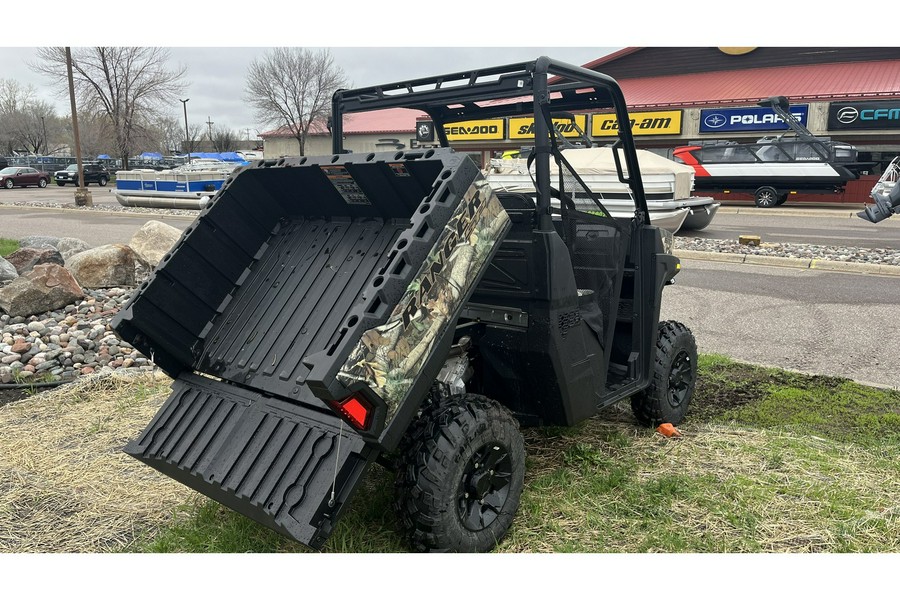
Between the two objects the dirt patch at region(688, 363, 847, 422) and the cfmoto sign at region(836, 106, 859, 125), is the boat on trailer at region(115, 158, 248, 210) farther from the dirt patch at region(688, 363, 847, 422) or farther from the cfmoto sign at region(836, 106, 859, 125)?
the dirt patch at region(688, 363, 847, 422)

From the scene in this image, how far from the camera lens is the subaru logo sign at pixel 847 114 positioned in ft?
75.5

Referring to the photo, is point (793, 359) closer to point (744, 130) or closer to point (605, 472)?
point (605, 472)

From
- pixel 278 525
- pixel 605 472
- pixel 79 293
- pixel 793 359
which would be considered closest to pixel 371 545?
pixel 278 525

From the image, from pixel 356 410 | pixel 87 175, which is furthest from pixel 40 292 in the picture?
pixel 87 175

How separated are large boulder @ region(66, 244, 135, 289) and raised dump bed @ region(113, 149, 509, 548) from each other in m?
5.40

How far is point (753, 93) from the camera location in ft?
84.3

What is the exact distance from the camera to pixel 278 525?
2.69 metres

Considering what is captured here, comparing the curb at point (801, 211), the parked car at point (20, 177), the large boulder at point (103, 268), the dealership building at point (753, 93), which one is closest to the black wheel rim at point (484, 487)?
the large boulder at point (103, 268)

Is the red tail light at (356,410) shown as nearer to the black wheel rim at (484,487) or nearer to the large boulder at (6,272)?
the black wheel rim at (484,487)

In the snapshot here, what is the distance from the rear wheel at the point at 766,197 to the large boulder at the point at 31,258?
20.9m

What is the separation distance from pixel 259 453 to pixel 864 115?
25.7 metres

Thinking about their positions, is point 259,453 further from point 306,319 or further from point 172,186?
point 172,186

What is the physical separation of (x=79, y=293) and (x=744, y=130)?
2388 cm

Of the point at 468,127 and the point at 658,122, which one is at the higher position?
the point at 658,122
